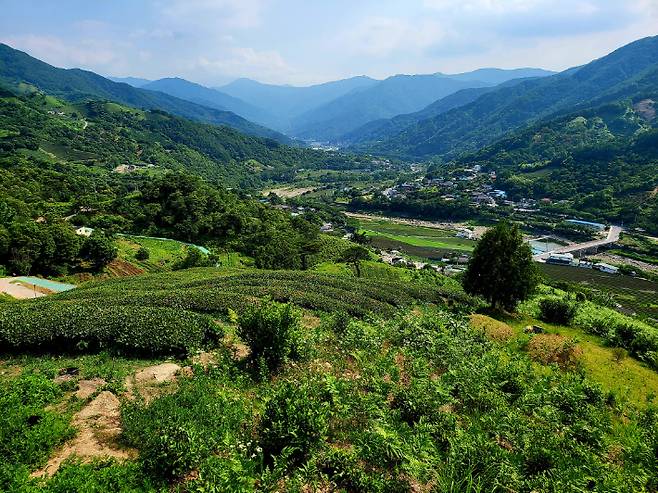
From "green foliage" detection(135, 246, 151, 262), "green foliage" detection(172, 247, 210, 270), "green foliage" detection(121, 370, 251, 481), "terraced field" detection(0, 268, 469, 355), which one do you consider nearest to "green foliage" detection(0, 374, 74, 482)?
"green foliage" detection(121, 370, 251, 481)

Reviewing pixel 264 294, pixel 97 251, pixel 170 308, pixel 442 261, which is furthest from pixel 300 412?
pixel 442 261

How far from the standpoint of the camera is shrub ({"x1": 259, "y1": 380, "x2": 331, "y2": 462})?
9242mm

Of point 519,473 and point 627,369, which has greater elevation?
point 519,473

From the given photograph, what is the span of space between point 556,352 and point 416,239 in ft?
295

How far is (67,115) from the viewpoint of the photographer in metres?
193

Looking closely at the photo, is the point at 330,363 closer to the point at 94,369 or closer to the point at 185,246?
the point at 94,369

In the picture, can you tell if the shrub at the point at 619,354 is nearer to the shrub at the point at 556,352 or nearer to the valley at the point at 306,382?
the valley at the point at 306,382

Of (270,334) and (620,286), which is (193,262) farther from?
(620,286)

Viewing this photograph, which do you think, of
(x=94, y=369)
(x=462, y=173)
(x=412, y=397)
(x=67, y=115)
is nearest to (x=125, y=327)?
(x=94, y=369)

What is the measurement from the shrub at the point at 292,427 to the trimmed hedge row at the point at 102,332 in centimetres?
615

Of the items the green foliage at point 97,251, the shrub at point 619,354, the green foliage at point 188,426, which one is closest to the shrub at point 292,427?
the green foliage at point 188,426

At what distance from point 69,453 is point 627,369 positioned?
85.1ft

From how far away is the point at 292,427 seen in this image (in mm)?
9258

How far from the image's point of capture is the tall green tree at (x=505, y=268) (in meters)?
29.1
